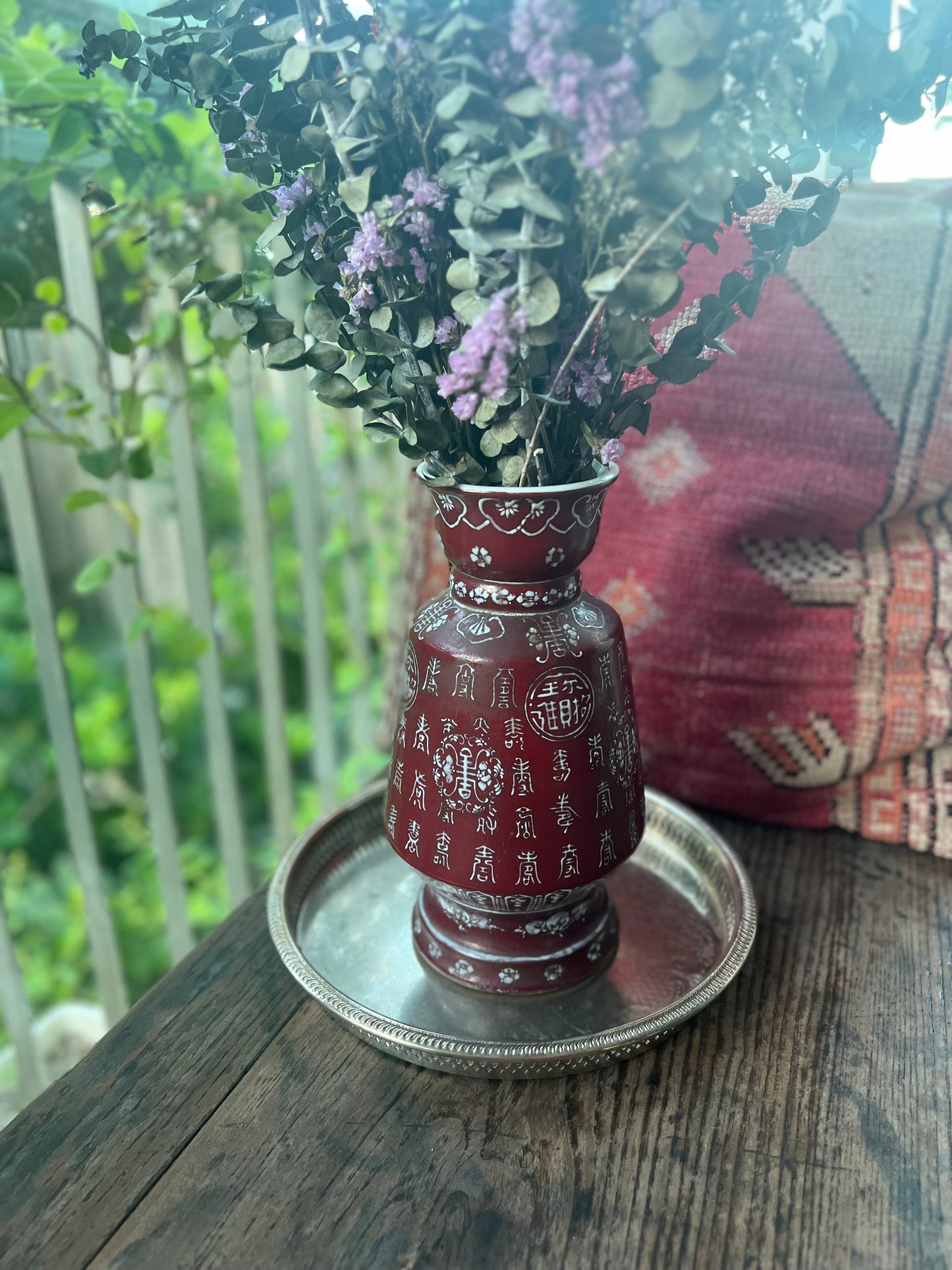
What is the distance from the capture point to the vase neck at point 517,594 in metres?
0.54

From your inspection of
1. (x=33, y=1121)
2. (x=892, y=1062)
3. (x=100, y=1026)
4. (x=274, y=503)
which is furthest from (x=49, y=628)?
(x=274, y=503)

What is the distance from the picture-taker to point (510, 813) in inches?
21.4

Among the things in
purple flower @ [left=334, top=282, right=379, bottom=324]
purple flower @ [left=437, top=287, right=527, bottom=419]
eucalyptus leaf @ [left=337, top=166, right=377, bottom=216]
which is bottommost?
purple flower @ [left=437, top=287, right=527, bottom=419]

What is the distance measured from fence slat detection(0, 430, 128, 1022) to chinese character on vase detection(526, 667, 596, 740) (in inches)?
22.8

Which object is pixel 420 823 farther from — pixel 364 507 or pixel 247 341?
pixel 364 507

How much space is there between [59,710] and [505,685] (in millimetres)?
593

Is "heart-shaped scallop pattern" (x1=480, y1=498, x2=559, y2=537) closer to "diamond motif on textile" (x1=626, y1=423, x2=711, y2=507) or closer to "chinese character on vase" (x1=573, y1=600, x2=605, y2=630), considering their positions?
"chinese character on vase" (x1=573, y1=600, x2=605, y2=630)

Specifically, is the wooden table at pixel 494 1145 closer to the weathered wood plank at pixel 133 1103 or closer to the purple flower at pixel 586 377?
the weathered wood plank at pixel 133 1103

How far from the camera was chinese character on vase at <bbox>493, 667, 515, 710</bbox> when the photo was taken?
1.73 feet

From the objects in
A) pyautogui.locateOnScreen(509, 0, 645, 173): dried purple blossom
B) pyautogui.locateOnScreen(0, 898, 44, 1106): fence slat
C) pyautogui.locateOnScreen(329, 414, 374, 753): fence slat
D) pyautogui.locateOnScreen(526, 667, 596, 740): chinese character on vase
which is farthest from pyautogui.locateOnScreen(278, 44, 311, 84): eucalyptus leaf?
pyautogui.locateOnScreen(329, 414, 374, 753): fence slat

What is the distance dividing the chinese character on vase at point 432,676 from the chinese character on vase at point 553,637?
0.19 feet

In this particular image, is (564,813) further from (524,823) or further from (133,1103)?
(133,1103)

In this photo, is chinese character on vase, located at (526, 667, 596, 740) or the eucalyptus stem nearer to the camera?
the eucalyptus stem

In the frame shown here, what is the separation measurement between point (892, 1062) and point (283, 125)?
63 centimetres
